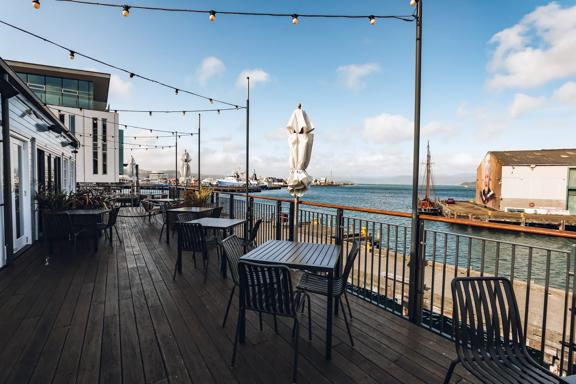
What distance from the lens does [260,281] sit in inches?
77.7

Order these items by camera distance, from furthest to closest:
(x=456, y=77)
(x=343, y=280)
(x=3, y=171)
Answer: (x=456, y=77)
(x=3, y=171)
(x=343, y=280)

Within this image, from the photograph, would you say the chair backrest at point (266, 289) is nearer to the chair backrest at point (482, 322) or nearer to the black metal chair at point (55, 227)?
the chair backrest at point (482, 322)

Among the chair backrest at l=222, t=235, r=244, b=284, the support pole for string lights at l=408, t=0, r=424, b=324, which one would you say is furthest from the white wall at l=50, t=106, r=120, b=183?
the support pole for string lights at l=408, t=0, r=424, b=324

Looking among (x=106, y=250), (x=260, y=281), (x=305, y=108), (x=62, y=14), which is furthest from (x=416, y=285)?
(x=62, y=14)

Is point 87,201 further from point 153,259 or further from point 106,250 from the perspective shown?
point 153,259

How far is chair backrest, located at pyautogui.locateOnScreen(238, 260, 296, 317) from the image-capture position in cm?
189

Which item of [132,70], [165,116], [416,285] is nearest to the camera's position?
[416,285]

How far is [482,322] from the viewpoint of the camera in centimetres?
153

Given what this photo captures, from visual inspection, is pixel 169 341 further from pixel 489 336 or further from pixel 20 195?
pixel 20 195

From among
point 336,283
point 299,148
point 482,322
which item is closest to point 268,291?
point 336,283

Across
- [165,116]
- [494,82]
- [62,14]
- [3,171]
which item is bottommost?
[3,171]

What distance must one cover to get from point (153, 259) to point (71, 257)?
1.52 m

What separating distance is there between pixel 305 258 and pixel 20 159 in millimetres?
6178

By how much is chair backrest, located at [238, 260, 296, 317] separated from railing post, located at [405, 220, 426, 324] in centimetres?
154
